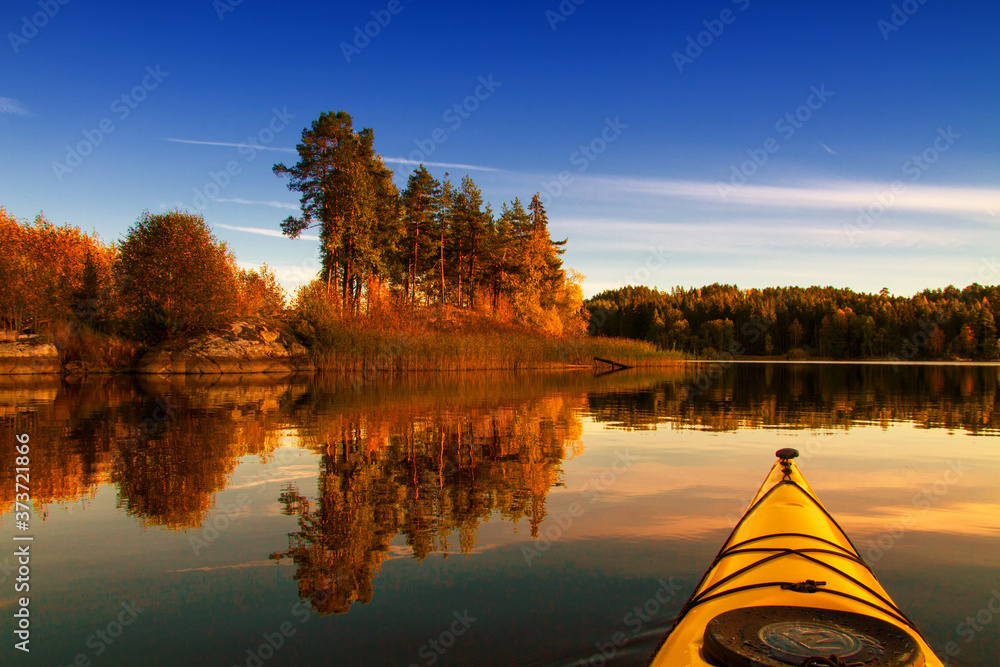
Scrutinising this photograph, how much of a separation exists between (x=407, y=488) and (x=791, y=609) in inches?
167

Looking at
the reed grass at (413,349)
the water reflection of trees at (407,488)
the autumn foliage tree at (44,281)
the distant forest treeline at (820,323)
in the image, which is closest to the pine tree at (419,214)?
the reed grass at (413,349)

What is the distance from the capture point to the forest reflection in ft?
16.1

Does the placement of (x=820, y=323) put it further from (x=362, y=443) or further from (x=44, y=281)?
(x=362, y=443)

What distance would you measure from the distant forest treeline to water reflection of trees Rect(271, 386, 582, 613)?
8004 centimetres

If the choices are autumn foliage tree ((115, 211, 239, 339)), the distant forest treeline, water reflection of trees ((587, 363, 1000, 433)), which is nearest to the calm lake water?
water reflection of trees ((587, 363, 1000, 433))

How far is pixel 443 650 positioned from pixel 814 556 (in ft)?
6.45

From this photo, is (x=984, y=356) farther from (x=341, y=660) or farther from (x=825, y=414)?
(x=341, y=660)

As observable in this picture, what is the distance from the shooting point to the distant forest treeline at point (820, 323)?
95.6 meters

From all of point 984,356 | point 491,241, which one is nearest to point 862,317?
point 984,356

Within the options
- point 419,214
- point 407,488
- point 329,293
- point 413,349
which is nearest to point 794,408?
point 407,488

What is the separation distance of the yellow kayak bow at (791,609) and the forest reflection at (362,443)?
1.93 m

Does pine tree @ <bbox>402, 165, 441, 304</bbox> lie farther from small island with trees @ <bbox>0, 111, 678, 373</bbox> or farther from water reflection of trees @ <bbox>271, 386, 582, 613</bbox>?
water reflection of trees @ <bbox>271, 386, 582, 613</bbox>

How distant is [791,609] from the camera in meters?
2.52

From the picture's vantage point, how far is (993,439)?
994 centimetres
